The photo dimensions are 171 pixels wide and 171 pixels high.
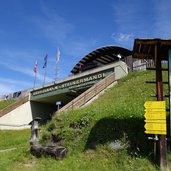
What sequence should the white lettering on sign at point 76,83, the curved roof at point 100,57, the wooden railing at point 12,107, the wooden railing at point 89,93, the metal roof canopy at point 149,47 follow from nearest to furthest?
the metal roof canopy at point 149,47 < the wooden railing at point 89,93 < the white lettering on sign at point 76,83 < the wooden railing at point 12,107 < the curved roof at point 100,57

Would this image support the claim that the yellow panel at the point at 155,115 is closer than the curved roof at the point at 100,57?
Yes

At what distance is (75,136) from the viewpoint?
36.8 feet

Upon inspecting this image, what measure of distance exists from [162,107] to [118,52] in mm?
37915

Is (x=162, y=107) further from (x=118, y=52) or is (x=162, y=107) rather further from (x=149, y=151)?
(x=118, y=52)

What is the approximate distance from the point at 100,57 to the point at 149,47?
130ft

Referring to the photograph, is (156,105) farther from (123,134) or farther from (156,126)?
(123,134)

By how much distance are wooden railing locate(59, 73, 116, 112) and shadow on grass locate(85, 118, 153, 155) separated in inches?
368

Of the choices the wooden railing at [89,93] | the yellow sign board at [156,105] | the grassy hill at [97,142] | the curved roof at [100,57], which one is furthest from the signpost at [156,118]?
the curved roof at [100,57]

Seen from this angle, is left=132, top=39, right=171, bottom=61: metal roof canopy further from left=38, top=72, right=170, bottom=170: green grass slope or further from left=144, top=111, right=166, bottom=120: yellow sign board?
left=38, top=72, right=170, bottom=170: green grass slope

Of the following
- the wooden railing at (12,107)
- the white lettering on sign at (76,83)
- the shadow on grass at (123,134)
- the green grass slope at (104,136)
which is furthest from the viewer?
the wooden railing at (12,107)

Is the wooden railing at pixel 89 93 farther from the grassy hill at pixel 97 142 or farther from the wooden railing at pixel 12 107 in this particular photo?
the wooden railing at pixel 12 107

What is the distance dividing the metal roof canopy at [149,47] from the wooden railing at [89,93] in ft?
35.7

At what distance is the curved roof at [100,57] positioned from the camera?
45.2 m

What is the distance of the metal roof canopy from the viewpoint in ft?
28.6
